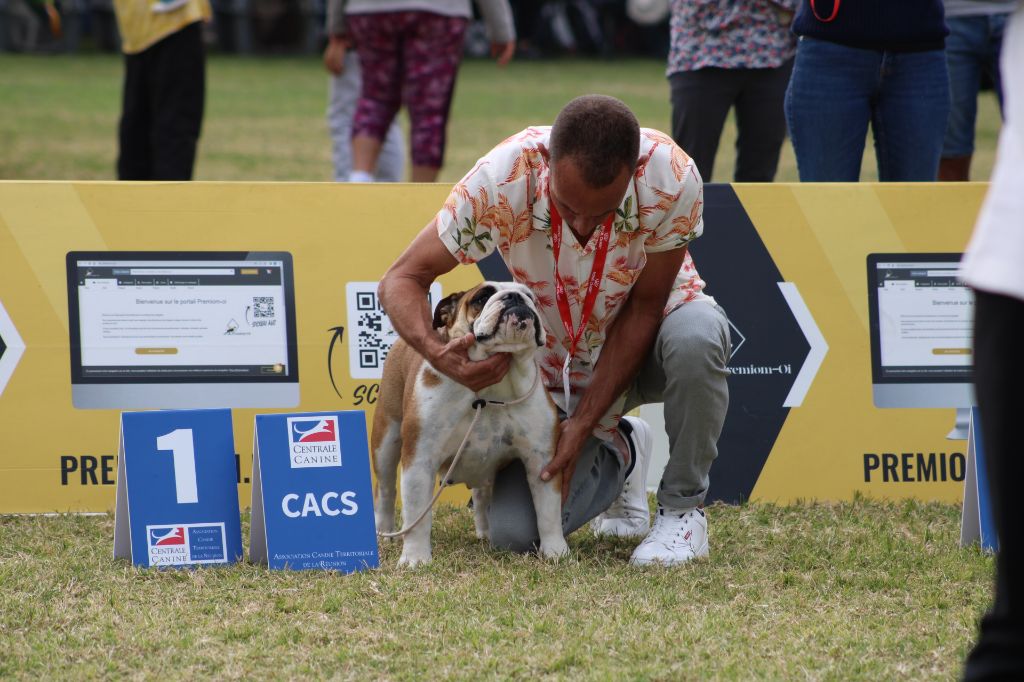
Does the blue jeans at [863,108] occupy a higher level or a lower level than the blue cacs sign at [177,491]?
higher

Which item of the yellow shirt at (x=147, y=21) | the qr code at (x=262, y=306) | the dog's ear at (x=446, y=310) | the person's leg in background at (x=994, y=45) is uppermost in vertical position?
the person's leg in background at (x=994, y=45)

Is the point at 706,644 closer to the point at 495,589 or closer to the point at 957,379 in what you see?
the point at 495,589

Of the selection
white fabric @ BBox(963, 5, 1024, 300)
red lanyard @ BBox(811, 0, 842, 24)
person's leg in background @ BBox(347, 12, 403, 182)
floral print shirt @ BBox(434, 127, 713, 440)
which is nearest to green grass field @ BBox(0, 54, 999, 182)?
person's leg in background @ BBox(347, 12, 403, 182)

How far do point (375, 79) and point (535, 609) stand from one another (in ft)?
13.3

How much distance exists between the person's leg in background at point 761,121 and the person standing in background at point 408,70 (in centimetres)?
159

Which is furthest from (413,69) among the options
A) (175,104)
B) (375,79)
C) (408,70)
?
(175,104)

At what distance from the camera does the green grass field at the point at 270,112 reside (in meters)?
11.7

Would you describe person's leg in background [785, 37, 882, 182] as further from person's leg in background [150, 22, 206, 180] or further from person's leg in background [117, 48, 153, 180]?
person's leg in background [117, 48, 153, 180]

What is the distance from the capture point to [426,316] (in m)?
3.46

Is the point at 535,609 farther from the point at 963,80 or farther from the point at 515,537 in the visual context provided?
the point at 963,80

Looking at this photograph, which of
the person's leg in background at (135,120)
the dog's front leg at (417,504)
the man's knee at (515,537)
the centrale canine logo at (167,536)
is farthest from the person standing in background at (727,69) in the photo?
the person's leg in background at (135,120)

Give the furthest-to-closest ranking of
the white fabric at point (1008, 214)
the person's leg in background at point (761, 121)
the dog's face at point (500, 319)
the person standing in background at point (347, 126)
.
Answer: the person standing in background at point (347, 126), the person's leg in background at point (761, 121), the dog's face at point (500, 319), the white fabric at point (1008, 214)

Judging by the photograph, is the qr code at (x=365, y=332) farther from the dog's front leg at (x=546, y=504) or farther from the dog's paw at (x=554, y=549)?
the dog's paw at (x=554, y=549)

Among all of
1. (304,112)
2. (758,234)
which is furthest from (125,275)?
(304,112)
